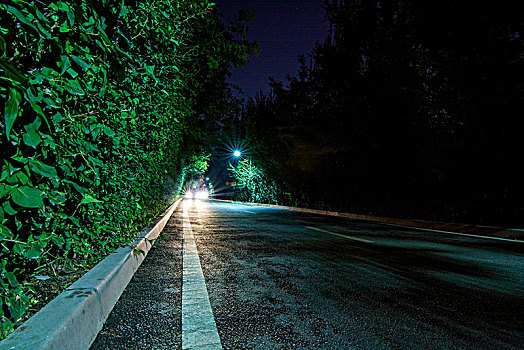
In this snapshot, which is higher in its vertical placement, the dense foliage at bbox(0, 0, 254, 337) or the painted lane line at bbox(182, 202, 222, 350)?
the dense foliage at bbox(0, 0, 254, 337)

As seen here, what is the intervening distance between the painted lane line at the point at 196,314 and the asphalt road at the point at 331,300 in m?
0.04

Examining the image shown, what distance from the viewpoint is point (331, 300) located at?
3.31 m

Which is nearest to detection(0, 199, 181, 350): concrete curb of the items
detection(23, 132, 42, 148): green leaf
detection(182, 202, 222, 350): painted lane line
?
detection(182, 202, 222, 350): painted lane line

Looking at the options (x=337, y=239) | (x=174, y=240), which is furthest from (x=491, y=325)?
(x=174, y=240)

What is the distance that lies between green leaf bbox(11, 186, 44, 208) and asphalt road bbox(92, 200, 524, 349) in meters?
1.27

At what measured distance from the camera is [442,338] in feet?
8.18

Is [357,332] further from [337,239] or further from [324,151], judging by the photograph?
[324,151]

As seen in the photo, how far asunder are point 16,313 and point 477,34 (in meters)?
16.0

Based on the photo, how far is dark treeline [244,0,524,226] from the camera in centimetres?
1159

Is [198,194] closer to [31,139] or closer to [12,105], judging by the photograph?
[31,139]

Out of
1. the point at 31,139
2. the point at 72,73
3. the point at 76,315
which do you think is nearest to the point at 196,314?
the point at 76,315

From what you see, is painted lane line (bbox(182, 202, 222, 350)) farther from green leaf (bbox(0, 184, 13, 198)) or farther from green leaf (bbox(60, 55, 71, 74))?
green leaf (bbox(60, 55, 71, 74))

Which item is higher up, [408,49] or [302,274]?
[408,49]

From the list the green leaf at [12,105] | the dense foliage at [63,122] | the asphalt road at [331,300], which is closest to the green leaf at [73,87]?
the dense foliage at [63,122]
